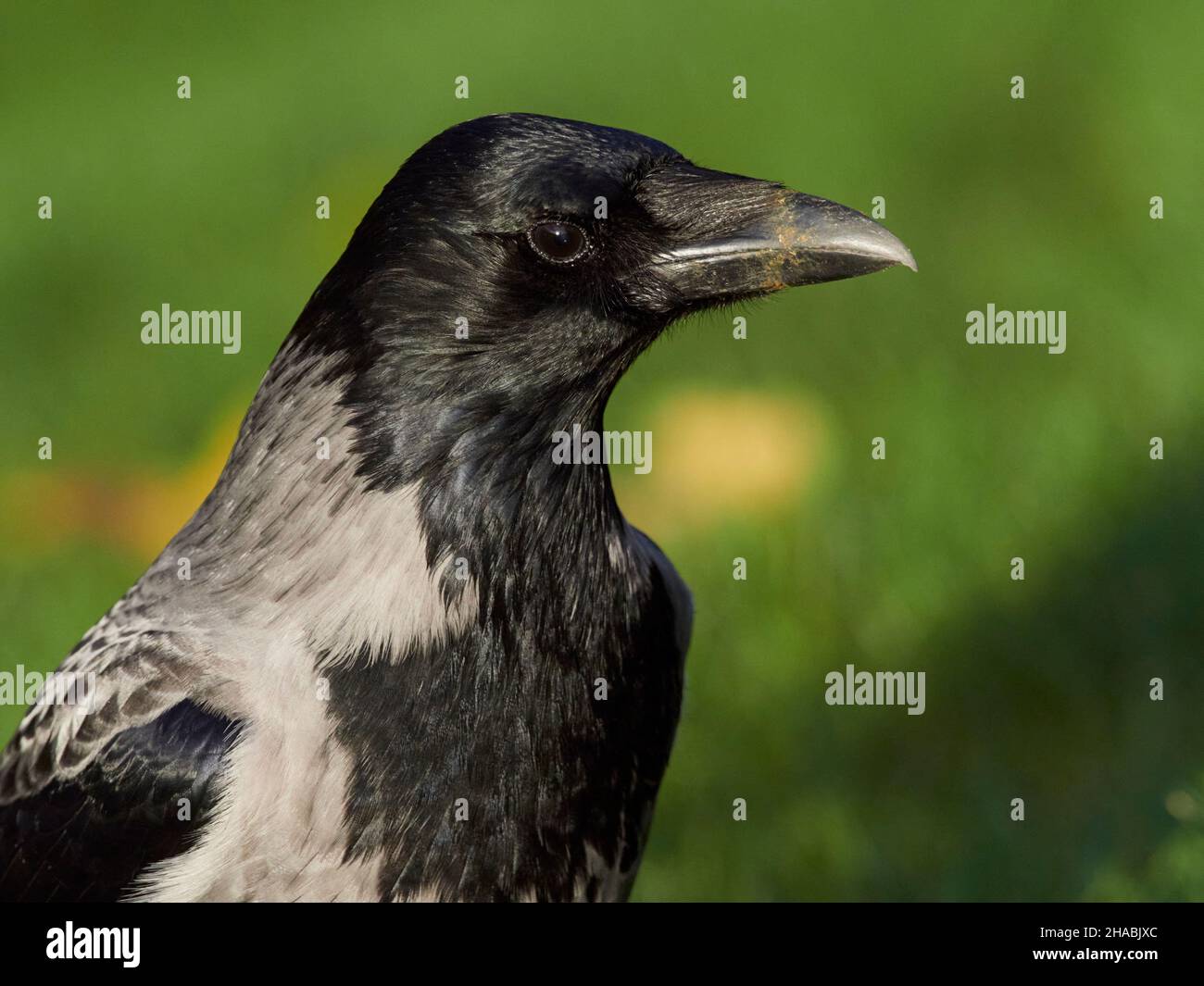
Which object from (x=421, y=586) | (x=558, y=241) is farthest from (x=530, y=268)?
(x=421, y=586)

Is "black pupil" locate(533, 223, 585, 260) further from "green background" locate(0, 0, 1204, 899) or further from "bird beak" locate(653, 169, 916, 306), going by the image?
"green background" locate(0, 0, 1204, 899)

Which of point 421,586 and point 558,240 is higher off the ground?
point 558,240

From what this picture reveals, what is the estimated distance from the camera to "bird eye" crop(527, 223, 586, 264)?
3.16 m

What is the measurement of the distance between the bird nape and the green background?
1.78 m

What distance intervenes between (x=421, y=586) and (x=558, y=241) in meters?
0.68

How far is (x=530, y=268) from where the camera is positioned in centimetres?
319

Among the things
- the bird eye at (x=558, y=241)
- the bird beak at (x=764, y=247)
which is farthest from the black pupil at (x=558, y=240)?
the bird beak at (x=764, y=247)

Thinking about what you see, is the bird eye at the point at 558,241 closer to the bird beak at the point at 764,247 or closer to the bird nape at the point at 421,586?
the bird nape at the point at 421,586

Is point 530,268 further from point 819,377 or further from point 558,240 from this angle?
point 819,377

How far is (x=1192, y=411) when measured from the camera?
6031 millimetres

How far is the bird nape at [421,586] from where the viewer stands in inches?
123

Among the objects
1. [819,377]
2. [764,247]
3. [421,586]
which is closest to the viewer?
[421,586]
